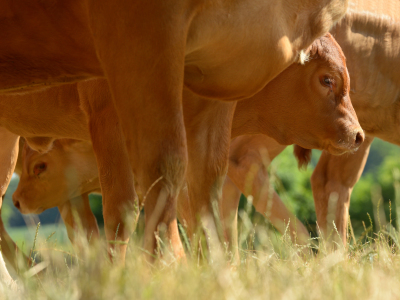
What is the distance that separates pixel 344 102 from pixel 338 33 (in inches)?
47.8

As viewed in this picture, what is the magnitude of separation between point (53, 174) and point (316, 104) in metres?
3.01

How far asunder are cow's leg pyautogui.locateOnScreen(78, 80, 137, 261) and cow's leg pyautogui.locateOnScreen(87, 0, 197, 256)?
0.82 meters

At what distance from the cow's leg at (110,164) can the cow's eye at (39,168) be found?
267cm

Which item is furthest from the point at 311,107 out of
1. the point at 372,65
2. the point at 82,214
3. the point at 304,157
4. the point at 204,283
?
the point at 82,214

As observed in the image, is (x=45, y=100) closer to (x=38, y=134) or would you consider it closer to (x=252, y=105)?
(x=38, y=134)

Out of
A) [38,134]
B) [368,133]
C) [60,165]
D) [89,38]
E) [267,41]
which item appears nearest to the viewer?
[89,38]

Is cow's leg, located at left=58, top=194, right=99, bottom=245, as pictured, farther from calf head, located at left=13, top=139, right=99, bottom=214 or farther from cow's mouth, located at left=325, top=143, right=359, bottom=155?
cow's mouth, located at left=325, top=143, right=359, bottom=155

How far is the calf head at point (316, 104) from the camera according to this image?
3645mm

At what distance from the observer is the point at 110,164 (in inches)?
117

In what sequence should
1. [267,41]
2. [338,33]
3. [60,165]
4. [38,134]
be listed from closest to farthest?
[267,41], [38,134], [338,33], [60,165]

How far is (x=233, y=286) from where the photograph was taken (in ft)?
4.72

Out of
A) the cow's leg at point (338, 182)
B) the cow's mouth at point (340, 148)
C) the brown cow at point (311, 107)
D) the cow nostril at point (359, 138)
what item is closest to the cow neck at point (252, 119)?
the brown cow at point (311, 107)

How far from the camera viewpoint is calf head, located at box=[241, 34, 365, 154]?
3.64 m

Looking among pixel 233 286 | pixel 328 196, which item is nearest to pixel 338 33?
pixel 328 196
